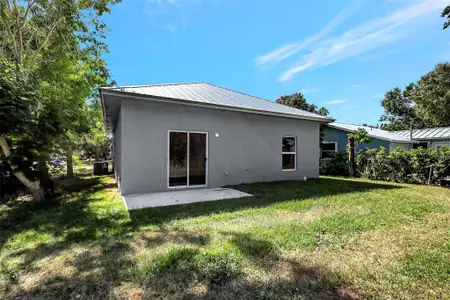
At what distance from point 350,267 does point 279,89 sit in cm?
2009

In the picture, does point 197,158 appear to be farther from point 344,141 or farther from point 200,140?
point 344,141

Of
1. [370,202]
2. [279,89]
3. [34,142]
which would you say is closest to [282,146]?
[370,202]

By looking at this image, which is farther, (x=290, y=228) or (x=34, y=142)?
(x=34, y=142)

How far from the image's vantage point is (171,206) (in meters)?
5.62

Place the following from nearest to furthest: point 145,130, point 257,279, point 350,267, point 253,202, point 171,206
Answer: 1. point 257,279
2. point 350,267
3. point 171,206
4. point 253,202
5. point 145,130

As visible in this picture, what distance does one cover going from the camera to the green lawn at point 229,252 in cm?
231

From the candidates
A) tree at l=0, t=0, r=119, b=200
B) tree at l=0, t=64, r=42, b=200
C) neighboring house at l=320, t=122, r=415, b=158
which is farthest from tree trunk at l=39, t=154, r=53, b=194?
neighboring house at l=320, t=122, r=415, b=158

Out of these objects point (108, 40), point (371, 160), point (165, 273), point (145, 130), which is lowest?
point (165, 273)

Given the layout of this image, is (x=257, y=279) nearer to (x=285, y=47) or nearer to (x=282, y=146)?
(x=282, y=146)

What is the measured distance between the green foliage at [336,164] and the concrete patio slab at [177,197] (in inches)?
345

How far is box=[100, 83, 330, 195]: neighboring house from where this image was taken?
6.91 m

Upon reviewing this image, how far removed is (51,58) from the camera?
10.8 meters

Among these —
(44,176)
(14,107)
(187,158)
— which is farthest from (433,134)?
(44,176)

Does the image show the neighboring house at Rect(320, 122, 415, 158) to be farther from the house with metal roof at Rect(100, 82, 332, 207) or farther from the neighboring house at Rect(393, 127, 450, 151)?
the house with metal roof at Rect(100, 82, 332, 207)
